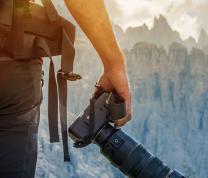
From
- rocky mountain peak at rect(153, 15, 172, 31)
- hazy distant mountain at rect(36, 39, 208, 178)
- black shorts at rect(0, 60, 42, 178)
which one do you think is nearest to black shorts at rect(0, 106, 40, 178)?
black shorts at rect(0, 60, 42, 178)

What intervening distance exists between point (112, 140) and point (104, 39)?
466 millimetres

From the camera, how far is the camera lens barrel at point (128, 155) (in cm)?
254

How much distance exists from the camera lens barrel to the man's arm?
98mm

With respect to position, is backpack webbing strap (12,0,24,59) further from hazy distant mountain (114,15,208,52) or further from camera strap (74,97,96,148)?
hazy distant mountain (114,15,208,52)

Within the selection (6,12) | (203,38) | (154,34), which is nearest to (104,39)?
(6,12)

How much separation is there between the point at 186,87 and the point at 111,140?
100.0 metres

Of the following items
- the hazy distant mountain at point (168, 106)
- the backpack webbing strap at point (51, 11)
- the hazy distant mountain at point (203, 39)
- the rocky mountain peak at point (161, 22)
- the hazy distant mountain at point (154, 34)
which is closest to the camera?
the backpack webbing strap at point (51, 11)

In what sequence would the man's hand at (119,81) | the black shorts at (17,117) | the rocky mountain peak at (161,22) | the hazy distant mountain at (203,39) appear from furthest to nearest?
the hazy distant mountain at (203,39), the rocky mountain peak at (161,22), the man's hand at (119,81), the black shorts at (17,117)

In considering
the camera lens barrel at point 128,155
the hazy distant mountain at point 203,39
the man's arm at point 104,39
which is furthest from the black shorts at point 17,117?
the hazy distant mountain at point 203,39

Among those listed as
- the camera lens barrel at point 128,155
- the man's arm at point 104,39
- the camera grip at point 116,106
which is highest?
the man's arm at point 104,39

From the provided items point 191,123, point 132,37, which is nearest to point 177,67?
point 191,123

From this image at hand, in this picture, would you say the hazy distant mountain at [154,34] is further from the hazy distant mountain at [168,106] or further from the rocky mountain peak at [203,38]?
the hazy distant mountain at [168,106]

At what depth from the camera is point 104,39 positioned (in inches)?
96.0

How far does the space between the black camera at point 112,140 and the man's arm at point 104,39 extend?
2.6 inches
